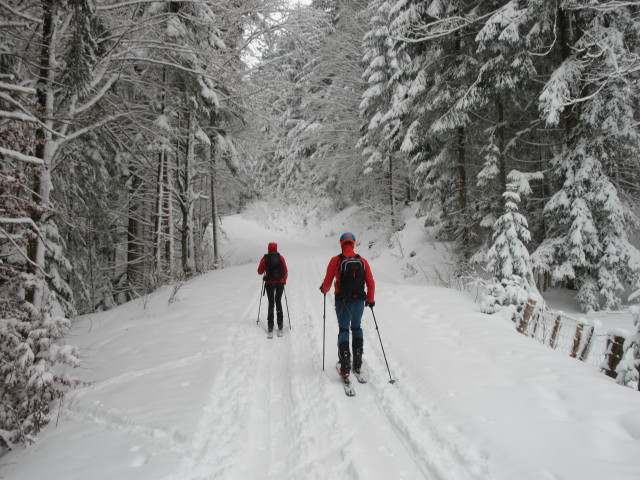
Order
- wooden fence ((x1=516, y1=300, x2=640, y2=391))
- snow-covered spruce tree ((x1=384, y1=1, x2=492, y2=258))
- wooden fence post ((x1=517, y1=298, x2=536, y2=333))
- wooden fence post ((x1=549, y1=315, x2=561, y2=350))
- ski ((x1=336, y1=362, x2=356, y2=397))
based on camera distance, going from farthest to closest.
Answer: snow-covered spruce tree ((x1=384, y1=1, x2=492, y2=258))
wooden fence post ((x1=517, y1=298, x2=536, y2=333))
wooden fence post ((x1=549, y1=315, x2=561, y2=350))
wooden fence ((x1=516, y1=300, x2=640, y2=391))
ski ((x1=336, y1=362, x2=356, y2=397))

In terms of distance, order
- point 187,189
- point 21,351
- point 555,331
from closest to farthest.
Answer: point 21,351 < point 555,331 < point 187,189

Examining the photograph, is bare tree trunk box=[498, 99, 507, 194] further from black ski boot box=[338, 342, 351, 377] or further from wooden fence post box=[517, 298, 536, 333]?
black ski boot box=[338, 342, 351, 377]

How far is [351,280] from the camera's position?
16.9 feet

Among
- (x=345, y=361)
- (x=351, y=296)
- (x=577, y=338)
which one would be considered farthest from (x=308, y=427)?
(x=577, y=338)

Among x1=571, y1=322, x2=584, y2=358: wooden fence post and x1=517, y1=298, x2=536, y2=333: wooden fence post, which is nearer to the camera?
x1=571, y1=322, x2=584, y2=358: wooden fence post

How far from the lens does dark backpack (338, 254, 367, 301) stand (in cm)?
516

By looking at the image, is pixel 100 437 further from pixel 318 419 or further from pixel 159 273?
pixel 159 273

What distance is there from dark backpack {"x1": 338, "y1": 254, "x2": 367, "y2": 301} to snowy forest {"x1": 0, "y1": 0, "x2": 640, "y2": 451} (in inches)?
148

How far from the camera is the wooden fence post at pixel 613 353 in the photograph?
4965mm

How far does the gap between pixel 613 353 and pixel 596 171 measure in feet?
24.0

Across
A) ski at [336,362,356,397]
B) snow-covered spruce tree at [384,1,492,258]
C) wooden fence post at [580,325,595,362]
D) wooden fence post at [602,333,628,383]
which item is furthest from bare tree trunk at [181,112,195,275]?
wooden fence post at [602,333,628,383]

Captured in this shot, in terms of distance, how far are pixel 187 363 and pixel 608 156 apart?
12.5m

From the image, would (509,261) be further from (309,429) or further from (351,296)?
(309,429)

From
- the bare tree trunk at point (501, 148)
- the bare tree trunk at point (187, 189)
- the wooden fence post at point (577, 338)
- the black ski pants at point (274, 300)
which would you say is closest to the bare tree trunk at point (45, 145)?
the black ski pants at point (274, 300)
